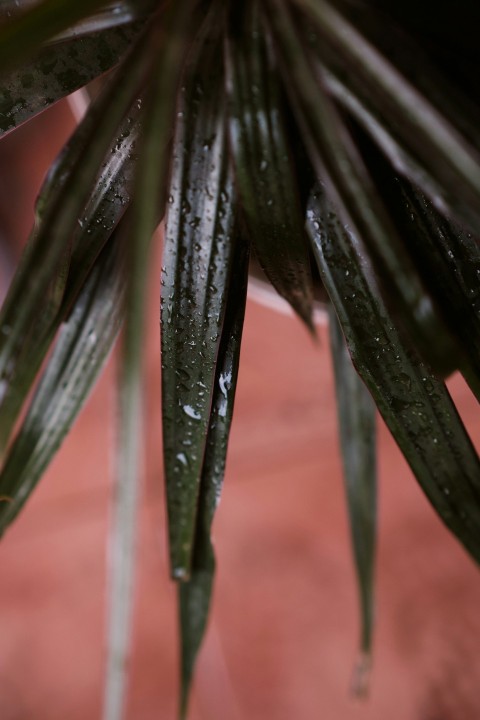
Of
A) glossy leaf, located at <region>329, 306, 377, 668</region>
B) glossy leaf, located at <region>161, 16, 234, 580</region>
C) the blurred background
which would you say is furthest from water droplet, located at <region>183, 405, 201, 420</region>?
the blurred background

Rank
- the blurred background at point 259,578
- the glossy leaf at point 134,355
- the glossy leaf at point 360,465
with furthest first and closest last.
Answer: the blurred background at point 259,578 → the glossy leaf at point 360,465 → the glossy leaf at point 134,355

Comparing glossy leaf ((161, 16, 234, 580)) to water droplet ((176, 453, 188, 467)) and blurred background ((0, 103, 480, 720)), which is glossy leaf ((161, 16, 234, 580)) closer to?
water droplet ((176, 453, 188, 467))

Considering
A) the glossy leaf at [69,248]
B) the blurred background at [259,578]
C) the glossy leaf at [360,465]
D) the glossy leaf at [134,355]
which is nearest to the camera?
the glossy leaf at [134,355]

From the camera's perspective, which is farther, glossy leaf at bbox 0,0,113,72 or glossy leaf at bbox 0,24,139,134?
glossy leaf at bbox 0,24,139,134

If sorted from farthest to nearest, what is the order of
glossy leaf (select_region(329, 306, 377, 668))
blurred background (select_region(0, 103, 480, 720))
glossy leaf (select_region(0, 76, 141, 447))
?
blurred background (select_region(0, 103, 480, 720)) < glossy leaf (select_region(329, 306, 377, 668)) < glossy leaf (select_region(0, 76, 141, 447))

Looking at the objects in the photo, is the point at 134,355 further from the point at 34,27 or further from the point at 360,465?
the point at 360,465

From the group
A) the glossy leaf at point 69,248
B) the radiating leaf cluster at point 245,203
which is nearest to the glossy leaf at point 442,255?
the radiating leaf cluster at point 245,203

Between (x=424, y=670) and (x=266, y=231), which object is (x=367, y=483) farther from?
(x=424, y=670)

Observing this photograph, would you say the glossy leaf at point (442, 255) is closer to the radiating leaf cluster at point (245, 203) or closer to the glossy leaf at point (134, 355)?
the radiating leaf cluster at point (245, 203)
